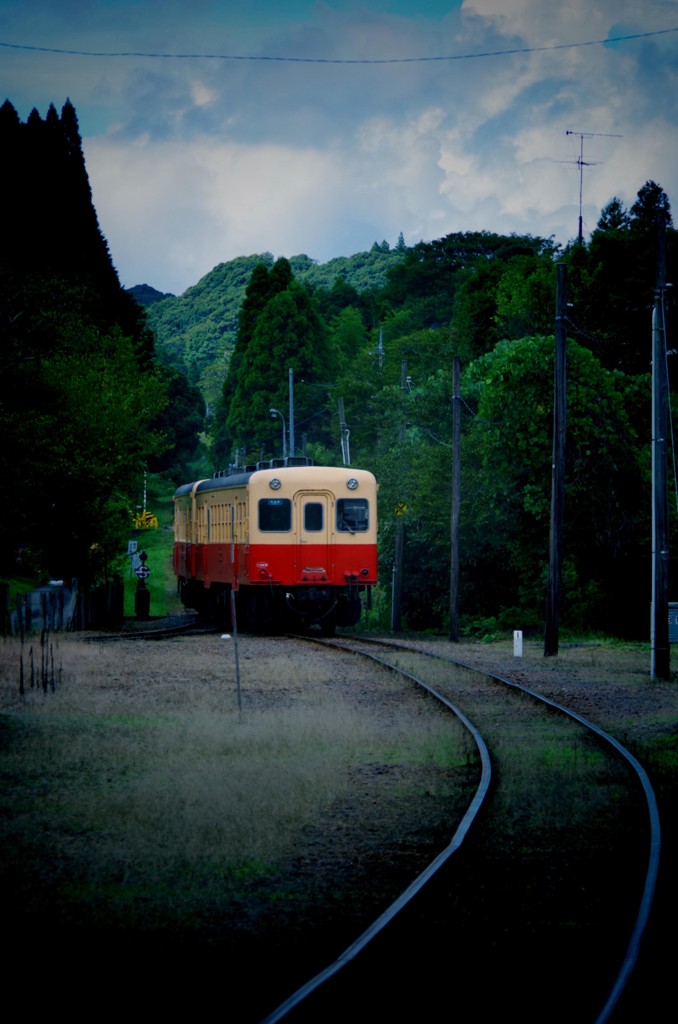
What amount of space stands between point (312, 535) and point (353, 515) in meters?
0.99

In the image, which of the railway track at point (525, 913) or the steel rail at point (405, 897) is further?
the railway track at point (525, 913)

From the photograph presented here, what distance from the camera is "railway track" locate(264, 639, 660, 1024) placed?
516 cm

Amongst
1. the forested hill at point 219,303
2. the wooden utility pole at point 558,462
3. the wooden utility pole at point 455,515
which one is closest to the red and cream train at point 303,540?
the wooden utility pole at point 455,515

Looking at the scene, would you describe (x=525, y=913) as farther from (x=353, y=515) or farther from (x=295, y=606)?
(x=295, y=606)

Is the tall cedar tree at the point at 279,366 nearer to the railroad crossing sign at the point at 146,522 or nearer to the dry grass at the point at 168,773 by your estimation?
the railroad crossing sign at the point at 146,522

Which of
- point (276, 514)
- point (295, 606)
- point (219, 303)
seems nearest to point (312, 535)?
point (276, 514)

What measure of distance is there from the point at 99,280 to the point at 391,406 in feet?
83.6

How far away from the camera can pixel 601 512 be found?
3294 centimetres

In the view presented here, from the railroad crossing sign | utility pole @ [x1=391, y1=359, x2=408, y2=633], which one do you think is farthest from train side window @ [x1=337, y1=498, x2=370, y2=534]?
the railroad crossing sign

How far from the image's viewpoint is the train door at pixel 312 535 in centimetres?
2630

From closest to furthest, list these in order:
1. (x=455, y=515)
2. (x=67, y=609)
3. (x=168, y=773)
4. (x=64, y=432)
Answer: (x=168, y=773) < (x=64, y=432) < (x=455, y=515) < (x=67, y=609)

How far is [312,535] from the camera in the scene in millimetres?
26375

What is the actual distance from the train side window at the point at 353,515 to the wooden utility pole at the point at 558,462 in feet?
17.1

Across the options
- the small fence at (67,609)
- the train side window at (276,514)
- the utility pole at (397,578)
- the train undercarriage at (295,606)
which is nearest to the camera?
the train side window at (276,514)
